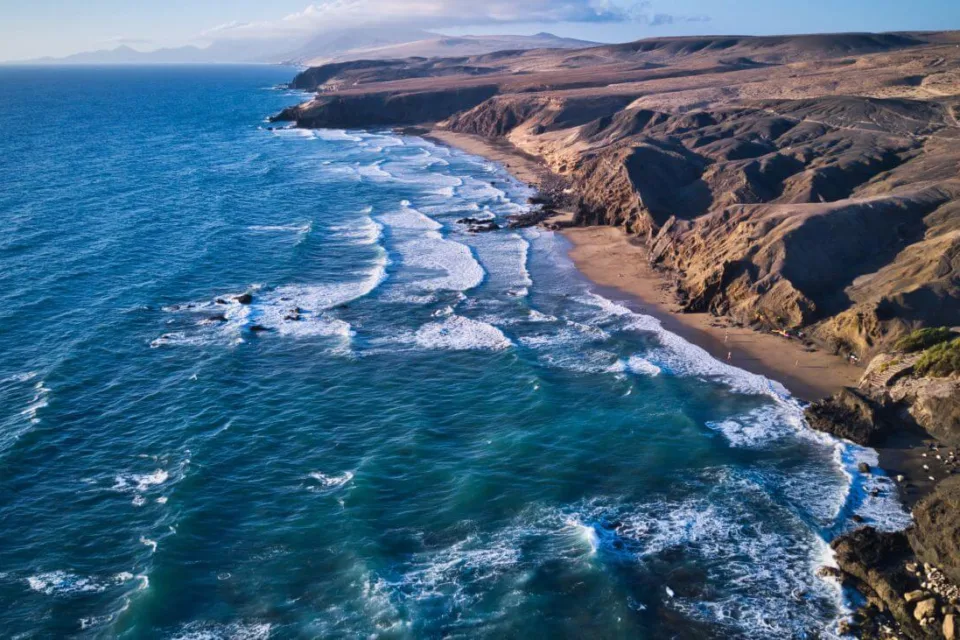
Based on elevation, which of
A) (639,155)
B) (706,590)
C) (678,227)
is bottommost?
(706,590)

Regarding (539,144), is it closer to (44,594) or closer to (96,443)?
(96,443)

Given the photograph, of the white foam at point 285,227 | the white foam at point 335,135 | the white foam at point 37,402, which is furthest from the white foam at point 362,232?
the white foam at point 335,135

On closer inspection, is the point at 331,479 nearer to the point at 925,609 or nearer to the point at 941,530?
the point at 925,609

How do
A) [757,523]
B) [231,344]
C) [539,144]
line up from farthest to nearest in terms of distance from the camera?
[539,144], [231,344], [757,523]

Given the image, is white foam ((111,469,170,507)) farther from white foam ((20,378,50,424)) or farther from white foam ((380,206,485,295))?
white foam ((380,206,485,295))

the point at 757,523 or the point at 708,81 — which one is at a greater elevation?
the point at 708,81

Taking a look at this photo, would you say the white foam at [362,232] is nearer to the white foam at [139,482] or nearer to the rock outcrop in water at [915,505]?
the white foam at [139,482]

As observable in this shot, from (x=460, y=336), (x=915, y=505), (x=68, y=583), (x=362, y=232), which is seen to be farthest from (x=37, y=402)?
(x=915, y=505)

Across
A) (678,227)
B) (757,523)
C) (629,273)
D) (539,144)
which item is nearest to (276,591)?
(757,523)
